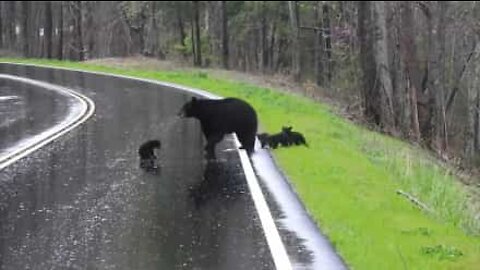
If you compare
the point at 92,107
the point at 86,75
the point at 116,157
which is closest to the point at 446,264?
the point at 116,157

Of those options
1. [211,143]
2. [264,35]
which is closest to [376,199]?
[211,143]

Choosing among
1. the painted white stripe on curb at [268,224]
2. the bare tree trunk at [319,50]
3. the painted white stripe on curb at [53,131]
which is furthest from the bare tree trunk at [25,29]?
the painted white stripe on curb at [268,224]

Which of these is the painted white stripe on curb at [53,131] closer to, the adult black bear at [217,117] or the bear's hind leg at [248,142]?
the adult black bear at [217,117]

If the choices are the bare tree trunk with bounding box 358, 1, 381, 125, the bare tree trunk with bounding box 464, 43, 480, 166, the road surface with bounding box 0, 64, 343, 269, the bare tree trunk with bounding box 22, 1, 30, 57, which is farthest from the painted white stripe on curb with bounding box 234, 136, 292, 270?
the bare tree trunk with bounding box 22, 1, 30, 57

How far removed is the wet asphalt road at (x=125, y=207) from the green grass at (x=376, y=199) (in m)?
0.99

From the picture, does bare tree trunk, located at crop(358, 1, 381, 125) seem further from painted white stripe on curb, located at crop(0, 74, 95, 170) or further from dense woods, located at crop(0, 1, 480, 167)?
painted white stripe on curb, located at crop(0, 74, 95, 170)

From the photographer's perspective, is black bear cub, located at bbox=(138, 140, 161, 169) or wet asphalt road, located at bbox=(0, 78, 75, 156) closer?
black bear cub, located at bbox=(138, 140, 161, 169)

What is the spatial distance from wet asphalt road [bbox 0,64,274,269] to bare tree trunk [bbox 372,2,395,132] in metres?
9.79

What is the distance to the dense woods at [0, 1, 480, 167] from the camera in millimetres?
26156

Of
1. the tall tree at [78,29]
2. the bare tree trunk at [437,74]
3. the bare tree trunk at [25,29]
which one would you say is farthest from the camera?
the bare tree trunk at [25,29]

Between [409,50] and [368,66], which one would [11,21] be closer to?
[409,50]

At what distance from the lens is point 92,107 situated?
22.0 m

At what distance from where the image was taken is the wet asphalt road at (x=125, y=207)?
7535mm

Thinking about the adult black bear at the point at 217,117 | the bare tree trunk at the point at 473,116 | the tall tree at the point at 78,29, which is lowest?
the bare tree trunk at the point at 473,116
